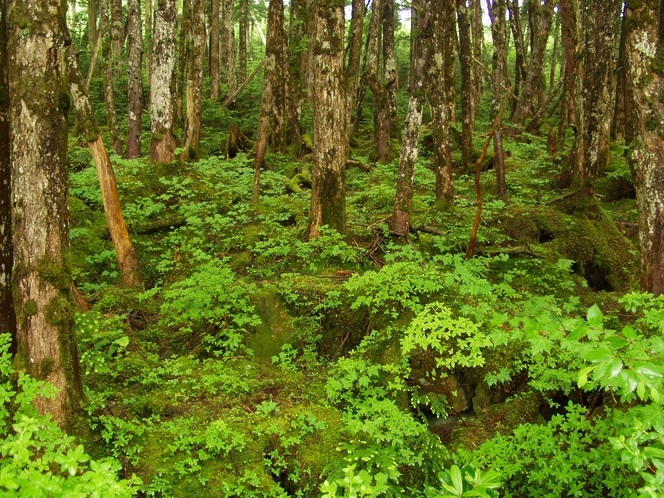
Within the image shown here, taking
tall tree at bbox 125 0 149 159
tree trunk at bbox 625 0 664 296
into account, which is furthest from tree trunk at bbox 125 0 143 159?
tree trunk at bbox 625 0 664 296

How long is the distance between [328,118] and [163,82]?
245 inches

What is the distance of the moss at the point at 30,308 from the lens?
3826 mm

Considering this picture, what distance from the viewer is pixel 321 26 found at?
25.2ft

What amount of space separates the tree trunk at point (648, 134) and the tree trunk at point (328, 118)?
4.13 meters

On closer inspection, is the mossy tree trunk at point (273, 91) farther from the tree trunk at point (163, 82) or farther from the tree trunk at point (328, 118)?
the tree trunk at point (328, 118)

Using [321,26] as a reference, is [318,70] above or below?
below

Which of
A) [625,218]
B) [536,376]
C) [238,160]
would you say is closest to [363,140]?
[238,160]

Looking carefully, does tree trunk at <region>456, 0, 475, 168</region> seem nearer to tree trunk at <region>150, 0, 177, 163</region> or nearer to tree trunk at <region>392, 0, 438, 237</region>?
tree trunk at <region>392, 0, 438, 237</region>

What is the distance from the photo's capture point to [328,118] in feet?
25.7

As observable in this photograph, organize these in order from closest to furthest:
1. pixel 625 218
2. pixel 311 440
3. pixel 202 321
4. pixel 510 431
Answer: pixel 311 440, pixel 510 431, pixel 202 321, pixel 625 218

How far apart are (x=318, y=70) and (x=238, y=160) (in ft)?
23.0

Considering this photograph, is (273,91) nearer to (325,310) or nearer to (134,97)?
(134,97)

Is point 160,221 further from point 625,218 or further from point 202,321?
point 625,218

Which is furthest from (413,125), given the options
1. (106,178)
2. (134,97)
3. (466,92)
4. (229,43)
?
(229,43)
